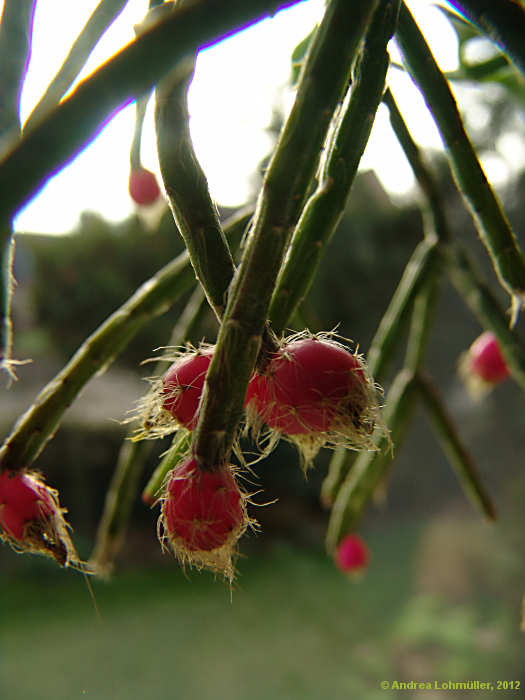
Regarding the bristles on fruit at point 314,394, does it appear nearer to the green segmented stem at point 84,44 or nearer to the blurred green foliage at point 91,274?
the green segmented stem at point 84,44

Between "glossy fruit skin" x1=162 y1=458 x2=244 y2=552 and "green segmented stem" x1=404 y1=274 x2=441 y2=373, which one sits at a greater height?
"green segmented stem" x1=404 y1=274 x2=441 y2=373

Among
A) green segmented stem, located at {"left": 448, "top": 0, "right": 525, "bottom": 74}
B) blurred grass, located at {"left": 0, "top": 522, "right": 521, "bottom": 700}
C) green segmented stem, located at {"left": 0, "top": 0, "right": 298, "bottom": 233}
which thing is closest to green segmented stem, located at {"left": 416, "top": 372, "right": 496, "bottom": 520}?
green segmented stem, located at {"left": 448, "top": 0, "right": 525, "bottom": 74}

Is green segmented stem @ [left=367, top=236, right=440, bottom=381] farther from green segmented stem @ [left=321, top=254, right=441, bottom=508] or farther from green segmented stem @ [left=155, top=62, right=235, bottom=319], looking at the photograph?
green segmented stem @ [left=155, top=62, right=235, bottom=319]

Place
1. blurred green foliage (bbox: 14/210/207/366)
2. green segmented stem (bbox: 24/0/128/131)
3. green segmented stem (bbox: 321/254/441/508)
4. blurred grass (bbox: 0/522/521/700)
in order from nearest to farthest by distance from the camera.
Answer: green segmented stem (bbox: 24/0/128/131) < green segmented stem (bbox: 321/254/441/508) < blurred grass (bbox: 0/522/521/700) < blurred green foliage (bbox: 14/210/207/366)

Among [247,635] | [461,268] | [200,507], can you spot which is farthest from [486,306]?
[247,635]

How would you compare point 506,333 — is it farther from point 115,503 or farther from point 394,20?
point 115,503

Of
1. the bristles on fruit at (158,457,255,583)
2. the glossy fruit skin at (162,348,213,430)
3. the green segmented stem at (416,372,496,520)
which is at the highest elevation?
the glossy fruit skin at (162,348,213,430)
